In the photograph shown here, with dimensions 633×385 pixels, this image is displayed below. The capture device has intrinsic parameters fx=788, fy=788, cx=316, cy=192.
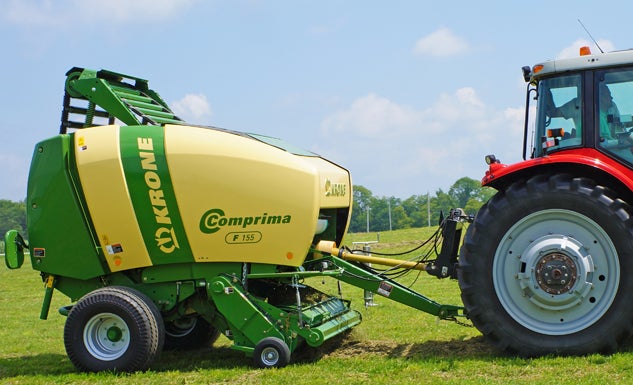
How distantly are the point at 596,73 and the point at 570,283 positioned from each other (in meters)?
→ 2.10

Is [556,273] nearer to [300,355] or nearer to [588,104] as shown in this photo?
[588,104]

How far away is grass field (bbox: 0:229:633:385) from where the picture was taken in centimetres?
710

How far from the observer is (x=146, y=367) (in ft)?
27.4

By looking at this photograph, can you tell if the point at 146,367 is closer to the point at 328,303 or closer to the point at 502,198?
the point at 328,303

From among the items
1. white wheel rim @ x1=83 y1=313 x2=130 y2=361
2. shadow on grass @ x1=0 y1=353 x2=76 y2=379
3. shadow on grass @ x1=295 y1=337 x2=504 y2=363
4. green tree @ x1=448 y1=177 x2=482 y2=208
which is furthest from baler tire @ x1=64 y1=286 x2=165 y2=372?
green tree @ x1=448 y1=177 x2=482 y2=208

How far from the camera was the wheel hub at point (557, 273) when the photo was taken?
25.1 ft

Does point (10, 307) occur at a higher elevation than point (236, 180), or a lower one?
lower

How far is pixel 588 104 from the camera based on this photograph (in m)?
7.81

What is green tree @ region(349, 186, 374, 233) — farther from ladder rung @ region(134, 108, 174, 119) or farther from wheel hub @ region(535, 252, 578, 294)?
wheel hub @ region(535, 252, 578, 294)

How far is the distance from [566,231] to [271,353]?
3230mm

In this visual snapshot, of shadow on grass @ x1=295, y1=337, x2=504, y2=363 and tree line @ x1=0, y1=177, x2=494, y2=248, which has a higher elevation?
tree line @ x1=0, y1=177, x2=494, y2=248

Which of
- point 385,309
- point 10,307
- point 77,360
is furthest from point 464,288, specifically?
point 10,307

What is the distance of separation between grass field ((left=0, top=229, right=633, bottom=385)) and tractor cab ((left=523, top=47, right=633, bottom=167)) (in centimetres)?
206

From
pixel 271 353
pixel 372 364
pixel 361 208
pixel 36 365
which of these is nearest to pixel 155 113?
pixel 36 365
